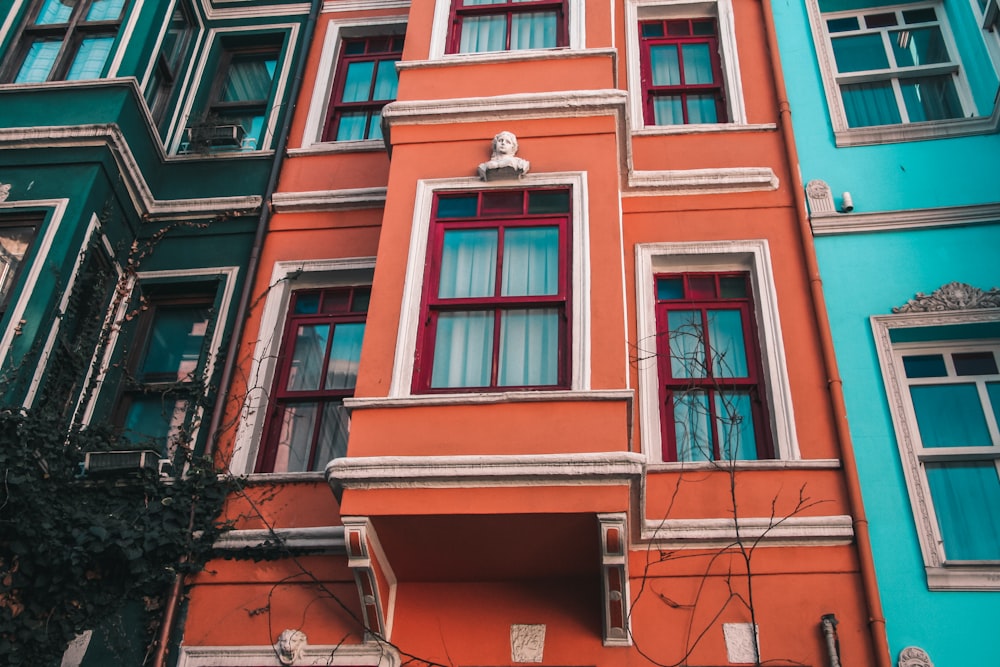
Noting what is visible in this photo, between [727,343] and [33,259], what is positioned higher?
[33,259]

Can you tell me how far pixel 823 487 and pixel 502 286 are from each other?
2845mm

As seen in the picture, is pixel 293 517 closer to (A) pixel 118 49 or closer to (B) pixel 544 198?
(B) pixel 544 198

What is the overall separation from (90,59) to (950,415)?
8757 mm

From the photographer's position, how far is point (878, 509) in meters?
7.39

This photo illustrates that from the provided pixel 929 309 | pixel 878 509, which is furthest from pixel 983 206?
pixel 878 509

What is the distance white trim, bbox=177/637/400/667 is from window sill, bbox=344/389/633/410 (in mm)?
1725

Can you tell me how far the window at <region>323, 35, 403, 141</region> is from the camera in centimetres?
1100

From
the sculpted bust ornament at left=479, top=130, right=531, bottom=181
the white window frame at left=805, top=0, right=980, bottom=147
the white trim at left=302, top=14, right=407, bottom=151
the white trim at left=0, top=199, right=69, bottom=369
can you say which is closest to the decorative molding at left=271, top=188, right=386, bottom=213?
the white trim at left=302, top=14, right=407, bottom=151

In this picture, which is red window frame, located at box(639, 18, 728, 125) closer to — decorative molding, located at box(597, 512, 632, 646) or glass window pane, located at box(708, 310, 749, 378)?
glass window pane, located at box(708, 310, 749, 378)

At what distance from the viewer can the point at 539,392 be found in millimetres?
6969

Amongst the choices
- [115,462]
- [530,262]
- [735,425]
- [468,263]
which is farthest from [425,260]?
[115,462]

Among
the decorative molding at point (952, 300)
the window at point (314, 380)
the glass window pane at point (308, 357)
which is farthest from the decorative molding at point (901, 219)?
the glass window pane at point (308, 357)

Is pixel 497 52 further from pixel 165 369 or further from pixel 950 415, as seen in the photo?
pixel 950 415

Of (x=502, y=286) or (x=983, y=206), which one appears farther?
(x=983, y=206)
